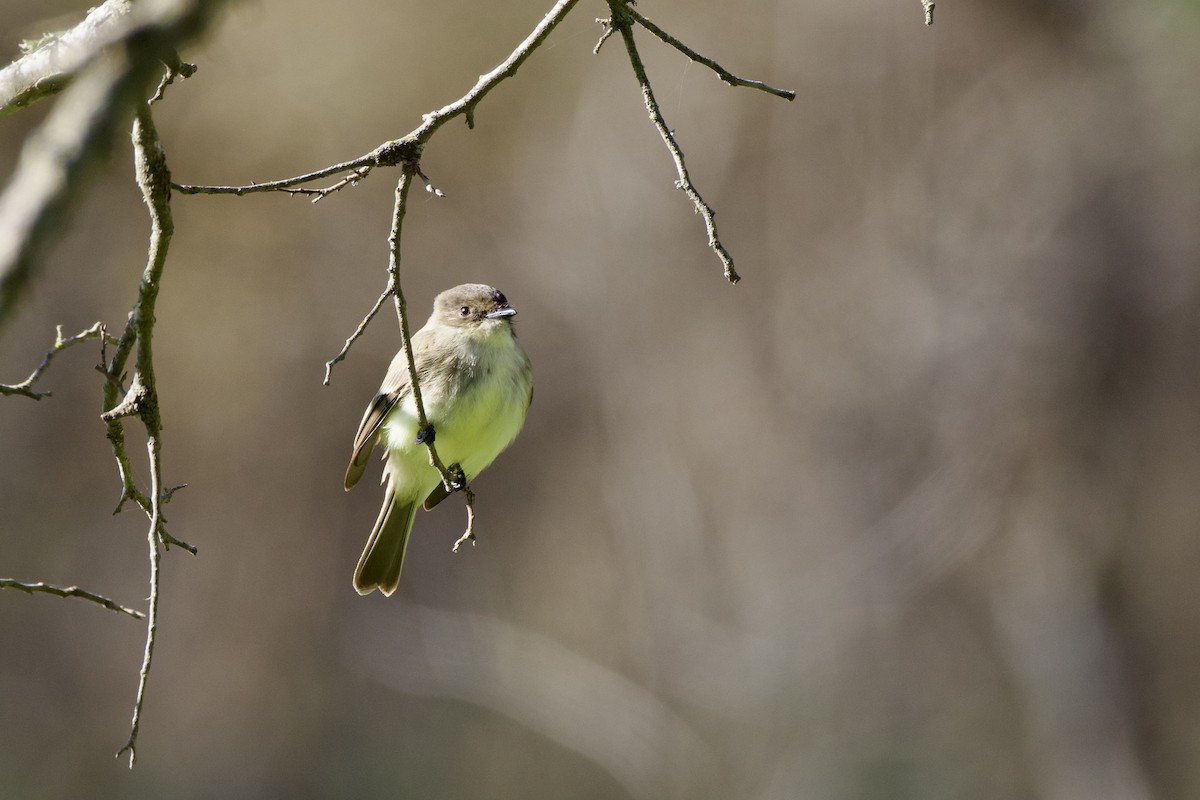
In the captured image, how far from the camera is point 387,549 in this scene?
4.19m

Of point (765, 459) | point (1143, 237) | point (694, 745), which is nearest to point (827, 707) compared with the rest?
point (694, 745)

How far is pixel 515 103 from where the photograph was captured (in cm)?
1054

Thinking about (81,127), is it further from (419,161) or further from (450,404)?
(450,404)

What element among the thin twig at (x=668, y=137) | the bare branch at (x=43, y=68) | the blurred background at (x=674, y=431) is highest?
the bare branch at (x=43, y=68)

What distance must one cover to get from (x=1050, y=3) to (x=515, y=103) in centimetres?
403

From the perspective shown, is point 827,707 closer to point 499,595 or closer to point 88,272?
point 499,595

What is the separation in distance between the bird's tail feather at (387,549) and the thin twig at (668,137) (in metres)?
1.98

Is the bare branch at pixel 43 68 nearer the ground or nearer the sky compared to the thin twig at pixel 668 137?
nearer the sky

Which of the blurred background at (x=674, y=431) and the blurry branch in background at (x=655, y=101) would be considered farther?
the blurred background at (x=674, y=431)

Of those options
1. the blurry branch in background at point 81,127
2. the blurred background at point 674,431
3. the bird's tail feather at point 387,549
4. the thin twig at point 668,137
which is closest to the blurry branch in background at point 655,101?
the thin twig at point 668,137

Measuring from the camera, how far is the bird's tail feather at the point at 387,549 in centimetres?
396

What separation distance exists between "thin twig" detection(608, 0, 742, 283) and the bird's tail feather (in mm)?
1978

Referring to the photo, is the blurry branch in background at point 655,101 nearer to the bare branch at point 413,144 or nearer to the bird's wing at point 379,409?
the bare branch at point 413,144

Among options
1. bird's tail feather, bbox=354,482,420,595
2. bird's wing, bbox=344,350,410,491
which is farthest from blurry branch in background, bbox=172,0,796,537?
bird's tail feather, bbox=354,482,420,595
